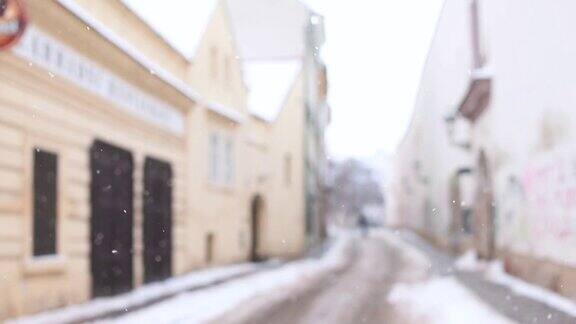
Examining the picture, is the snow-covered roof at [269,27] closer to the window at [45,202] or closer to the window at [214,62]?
the window at [214,62]

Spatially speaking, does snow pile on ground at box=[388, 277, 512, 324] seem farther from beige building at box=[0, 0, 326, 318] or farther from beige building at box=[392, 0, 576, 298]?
beige building at box=[0, 0, 326, 318]

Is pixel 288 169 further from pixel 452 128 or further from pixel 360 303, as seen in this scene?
pixel 360 303

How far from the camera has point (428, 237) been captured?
4778cm

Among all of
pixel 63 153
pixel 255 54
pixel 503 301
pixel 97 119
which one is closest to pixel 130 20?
pixel 97 119

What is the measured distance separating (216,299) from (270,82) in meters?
22.1

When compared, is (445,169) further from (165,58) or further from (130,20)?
(130,20)

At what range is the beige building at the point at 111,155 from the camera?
1243cm

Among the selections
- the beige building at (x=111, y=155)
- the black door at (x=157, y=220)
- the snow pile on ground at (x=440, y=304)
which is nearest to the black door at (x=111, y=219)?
the beige building at (x=111, y=155)

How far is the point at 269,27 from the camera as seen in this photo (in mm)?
38469

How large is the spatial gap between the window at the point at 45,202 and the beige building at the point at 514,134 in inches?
307

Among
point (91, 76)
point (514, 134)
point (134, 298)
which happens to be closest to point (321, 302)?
point (134, 298)

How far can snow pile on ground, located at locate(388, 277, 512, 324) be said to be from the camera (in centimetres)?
1184

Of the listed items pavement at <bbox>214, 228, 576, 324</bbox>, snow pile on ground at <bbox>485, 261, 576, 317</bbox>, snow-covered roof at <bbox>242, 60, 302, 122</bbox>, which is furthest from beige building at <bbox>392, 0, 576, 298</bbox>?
snow-covered roof at <bbox>242, 60, 302, 122</bbox>

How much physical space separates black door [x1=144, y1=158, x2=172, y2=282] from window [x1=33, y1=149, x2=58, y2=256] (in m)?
4.73
